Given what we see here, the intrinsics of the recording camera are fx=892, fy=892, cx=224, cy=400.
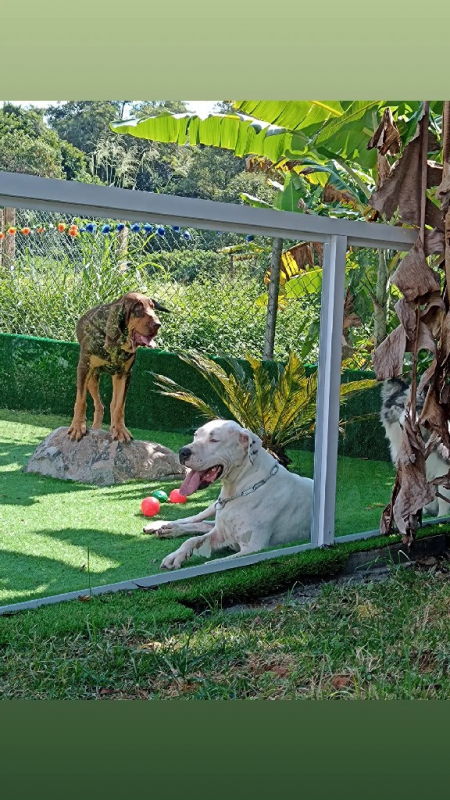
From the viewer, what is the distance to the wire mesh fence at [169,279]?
4.77 meters

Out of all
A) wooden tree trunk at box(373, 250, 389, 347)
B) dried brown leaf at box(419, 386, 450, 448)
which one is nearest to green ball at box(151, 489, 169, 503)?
dried brown leaf at box(419, 386, 450, 448)

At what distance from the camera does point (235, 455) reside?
5.61 m

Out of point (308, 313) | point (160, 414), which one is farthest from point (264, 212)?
point (160, 414)

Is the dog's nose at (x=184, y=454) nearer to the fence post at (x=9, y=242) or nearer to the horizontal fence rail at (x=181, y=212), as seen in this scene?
the horizontal fence rail at (x=181, y=212)

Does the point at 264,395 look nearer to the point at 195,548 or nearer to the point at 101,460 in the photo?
the point at 195,548

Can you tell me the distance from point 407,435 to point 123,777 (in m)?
2.96

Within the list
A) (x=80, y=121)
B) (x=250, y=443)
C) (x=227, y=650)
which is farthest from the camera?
(x=80, y=121)

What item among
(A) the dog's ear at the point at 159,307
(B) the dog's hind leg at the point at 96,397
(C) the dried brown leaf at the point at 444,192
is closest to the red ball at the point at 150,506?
(B) the dog's hind leg at the point at 96,397

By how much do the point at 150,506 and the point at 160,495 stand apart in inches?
3.7

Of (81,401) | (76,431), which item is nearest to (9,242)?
(81,401)

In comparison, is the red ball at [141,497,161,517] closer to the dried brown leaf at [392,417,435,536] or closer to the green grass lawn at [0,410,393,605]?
the green grass lawn at [0,410,393,605]

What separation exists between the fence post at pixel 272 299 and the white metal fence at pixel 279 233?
0.12 metres

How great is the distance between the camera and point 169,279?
530cm

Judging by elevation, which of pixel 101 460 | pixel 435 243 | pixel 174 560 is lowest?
pixel 174 560
